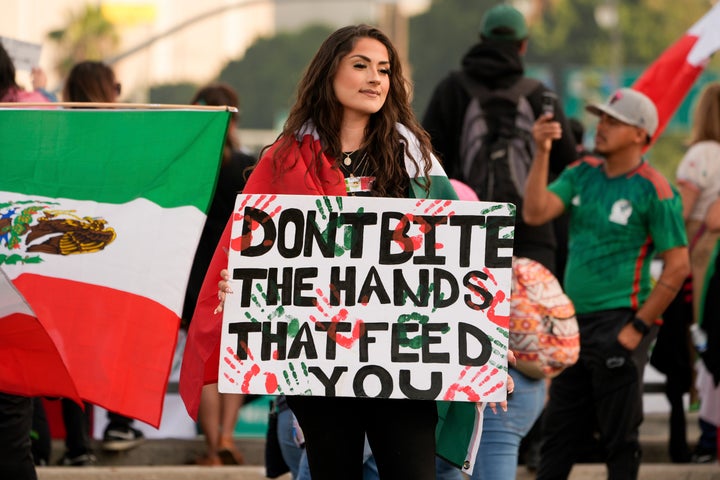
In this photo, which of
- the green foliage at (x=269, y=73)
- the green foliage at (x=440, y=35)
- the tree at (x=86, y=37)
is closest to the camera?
the tree at (x=86, y=37)

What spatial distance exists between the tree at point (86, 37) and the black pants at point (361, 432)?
71333mm

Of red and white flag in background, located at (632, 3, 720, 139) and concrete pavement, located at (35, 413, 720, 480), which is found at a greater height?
red and white flag in background, located at (632, 3, 720, 139)

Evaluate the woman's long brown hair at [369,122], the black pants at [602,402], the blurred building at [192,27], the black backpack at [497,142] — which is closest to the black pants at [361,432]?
the woman's long brown hair at [369,122]

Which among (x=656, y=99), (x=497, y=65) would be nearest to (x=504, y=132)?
(x=497, y=65)

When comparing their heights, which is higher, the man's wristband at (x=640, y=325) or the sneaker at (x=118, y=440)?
the man's wristband at (x=640, y=325)

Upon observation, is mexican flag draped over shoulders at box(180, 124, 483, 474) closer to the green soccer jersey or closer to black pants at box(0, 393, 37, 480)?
black pants at box(0, 393, 37, 480)

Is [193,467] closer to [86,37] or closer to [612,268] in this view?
[612,268]

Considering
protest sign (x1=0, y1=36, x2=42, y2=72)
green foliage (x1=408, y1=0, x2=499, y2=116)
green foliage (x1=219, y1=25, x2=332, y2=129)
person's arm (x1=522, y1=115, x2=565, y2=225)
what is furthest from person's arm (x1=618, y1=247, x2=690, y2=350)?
green foliage (x1=408, y1=0, x2=499, y2=116)

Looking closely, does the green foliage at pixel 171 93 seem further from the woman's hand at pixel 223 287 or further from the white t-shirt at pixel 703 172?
the woman's hand at pixel 223 287

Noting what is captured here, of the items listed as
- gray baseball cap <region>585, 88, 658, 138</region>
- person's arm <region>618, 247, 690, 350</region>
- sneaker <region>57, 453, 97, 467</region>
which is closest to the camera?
person's arm <region>618, 247, 690, 350</region>

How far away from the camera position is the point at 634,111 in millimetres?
7188

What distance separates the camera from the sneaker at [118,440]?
8.60m

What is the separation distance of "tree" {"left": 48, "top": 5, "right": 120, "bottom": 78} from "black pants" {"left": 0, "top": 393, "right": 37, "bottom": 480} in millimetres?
70367

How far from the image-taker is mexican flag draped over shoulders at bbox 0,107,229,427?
5.57 meters
